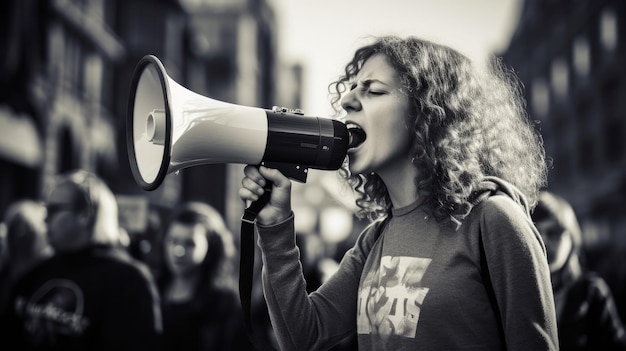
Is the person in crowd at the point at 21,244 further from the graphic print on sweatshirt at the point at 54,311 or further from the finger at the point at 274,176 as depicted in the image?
the finger at the point at 274,176

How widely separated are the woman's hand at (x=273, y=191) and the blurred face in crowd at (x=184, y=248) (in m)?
2.82

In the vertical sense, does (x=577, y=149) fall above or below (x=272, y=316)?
below

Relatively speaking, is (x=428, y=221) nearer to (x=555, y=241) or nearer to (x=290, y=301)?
(x=290, y=301)

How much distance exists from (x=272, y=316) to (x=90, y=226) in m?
1.69

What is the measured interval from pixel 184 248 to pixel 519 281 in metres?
3.26

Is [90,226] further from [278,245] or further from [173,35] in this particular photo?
[173,35]

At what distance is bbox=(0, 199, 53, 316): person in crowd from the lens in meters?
4.63

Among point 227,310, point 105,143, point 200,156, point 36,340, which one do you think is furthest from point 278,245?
point 105,143

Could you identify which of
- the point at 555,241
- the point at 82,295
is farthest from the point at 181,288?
the point at 555,241

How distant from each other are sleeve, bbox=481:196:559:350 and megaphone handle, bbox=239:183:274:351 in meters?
0.56

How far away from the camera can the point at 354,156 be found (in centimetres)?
181

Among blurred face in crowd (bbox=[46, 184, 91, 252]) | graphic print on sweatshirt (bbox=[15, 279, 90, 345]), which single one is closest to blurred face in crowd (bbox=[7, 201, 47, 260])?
blurred face in crowd (bbox=[46, 184, 91, 252])

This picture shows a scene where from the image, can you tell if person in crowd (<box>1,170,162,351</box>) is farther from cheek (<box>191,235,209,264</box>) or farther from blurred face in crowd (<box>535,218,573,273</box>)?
blurred face in crowd (<box>535,218,573,273</box>)

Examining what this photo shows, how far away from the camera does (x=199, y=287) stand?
4.45m
